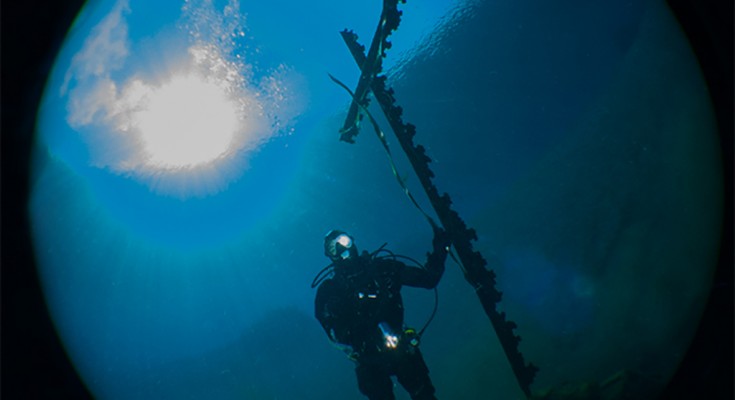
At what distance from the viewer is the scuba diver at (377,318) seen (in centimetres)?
406

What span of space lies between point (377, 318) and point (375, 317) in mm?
29

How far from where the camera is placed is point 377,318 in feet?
13.9

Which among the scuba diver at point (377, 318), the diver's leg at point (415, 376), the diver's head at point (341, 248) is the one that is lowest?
the diver's leg at point (415, 376)

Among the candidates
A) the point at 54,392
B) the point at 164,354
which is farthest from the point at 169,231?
the point at 54,392

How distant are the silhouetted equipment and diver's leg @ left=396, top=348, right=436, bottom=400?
1059mm

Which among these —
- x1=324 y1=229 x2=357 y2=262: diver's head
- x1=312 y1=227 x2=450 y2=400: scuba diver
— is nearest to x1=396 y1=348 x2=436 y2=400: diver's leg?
x1=312 y1=227 x2=450 y2=400: scuba diver

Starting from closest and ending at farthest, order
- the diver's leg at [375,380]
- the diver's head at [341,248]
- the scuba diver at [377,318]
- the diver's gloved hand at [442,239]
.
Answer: the diver's gloved hand at [442,239]
the scuba diver at [377,318]
the diver's leg at [375,380]
the diver's head at [341,248]

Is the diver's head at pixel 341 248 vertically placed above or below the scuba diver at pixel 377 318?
above

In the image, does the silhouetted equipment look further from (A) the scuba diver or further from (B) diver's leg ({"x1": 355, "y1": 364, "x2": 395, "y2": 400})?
(B) diver's leg ({"x1": 355, "y1": 364, "x2": 395, "y2": 400})

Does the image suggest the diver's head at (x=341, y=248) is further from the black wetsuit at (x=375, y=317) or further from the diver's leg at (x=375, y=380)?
the diver's leg at (x=375, y=380)

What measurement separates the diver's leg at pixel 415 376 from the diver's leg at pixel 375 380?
0.23 meters

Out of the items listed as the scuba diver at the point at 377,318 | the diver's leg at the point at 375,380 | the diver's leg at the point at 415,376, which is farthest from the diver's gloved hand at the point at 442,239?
the diver's leg at the point at 375,380

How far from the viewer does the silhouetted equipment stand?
374 cm

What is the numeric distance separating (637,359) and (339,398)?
110 ft
